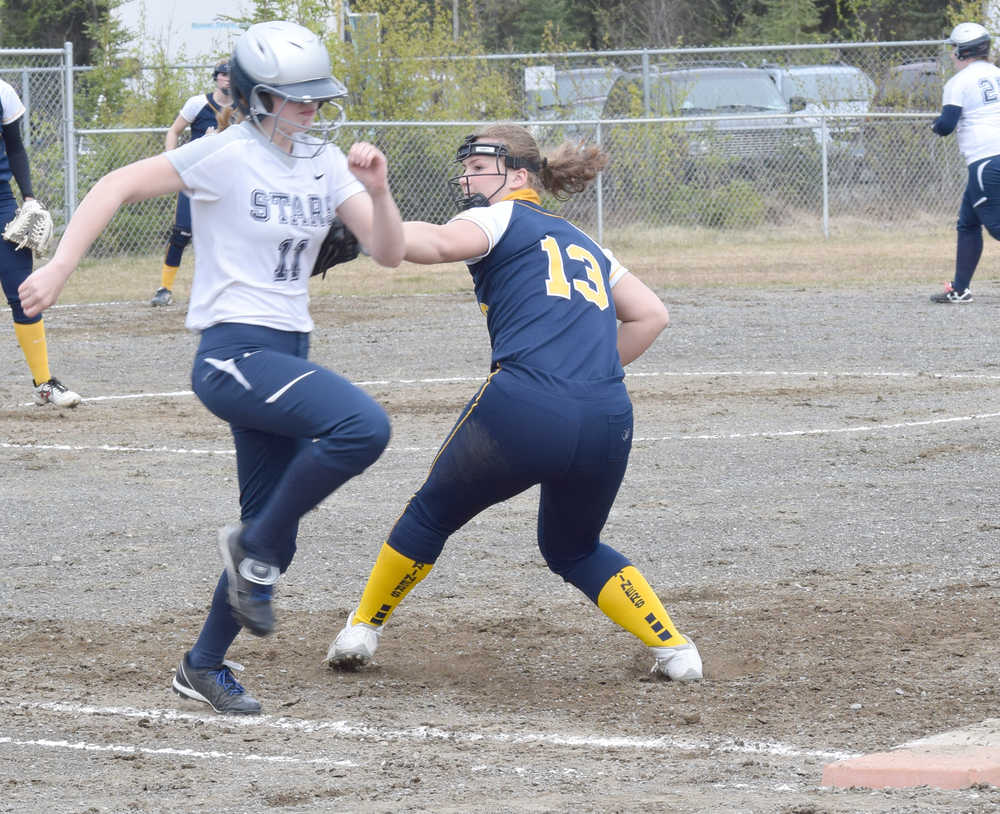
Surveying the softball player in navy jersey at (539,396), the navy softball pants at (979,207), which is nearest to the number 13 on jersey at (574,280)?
the softball player in navy jersey at (539,396)

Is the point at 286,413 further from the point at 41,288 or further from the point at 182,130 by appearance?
the point at 182,130

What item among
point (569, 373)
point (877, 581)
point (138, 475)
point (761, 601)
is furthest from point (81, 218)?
point (138, 475)

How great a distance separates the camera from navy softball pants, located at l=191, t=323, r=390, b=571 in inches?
170

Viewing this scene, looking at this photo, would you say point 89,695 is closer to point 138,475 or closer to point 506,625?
point 506,625

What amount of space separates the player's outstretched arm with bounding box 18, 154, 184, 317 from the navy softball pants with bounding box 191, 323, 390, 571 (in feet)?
1.47

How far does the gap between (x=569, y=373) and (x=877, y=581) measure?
6.70 feet

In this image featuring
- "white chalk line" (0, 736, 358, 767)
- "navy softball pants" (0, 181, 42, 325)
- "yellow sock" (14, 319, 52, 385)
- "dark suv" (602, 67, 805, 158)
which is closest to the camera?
"white chalk line" (0, 736, 358, 767)

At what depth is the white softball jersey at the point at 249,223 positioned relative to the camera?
14.5ft

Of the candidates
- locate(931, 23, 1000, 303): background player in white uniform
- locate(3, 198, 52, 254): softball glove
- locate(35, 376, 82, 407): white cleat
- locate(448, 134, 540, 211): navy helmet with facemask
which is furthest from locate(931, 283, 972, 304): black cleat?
locate(448, 134, 540, 211): navy helmet with facemask

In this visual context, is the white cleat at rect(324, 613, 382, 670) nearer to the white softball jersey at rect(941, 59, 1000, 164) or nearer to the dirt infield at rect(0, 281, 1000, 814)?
the dirt infield at rect(0, 281, 1000, 814)

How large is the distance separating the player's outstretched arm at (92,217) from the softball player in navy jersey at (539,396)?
743mm

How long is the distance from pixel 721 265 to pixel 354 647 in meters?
15.1

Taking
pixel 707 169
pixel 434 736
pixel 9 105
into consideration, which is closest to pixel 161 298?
pixel 9 105

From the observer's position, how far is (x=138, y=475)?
28.3ft
